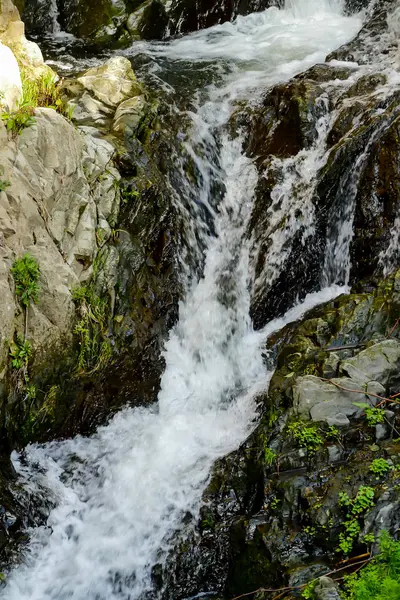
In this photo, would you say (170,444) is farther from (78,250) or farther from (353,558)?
(353,558)

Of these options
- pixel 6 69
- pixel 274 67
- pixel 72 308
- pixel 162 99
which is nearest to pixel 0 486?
pixel 72 308

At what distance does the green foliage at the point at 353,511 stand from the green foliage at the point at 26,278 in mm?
3493

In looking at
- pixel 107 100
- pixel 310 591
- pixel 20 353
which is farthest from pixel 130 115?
pixel 310 591

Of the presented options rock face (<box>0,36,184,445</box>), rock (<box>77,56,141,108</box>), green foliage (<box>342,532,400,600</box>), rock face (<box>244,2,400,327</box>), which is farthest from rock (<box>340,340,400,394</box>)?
rock (<box>77,56,141,108</box>)

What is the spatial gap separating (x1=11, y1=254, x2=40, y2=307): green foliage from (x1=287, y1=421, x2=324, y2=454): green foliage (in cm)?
289

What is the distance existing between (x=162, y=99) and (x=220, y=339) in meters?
4.45

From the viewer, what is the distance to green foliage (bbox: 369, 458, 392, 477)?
448 cm

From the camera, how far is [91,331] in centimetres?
654

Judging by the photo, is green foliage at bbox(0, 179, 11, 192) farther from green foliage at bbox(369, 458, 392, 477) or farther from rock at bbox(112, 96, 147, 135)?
green foliage at bbox(369, 458, 392, 477)

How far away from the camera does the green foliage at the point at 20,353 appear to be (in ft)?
18.1

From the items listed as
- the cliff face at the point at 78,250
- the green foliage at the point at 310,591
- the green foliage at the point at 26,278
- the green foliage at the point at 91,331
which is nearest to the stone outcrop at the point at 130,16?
the cliff face at the point at 78,250

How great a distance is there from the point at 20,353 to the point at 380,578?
3.77 meters

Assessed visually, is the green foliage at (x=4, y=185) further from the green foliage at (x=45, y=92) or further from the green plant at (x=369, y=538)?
the green plant at (x=369, y=538)

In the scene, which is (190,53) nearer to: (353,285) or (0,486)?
(353,285)
